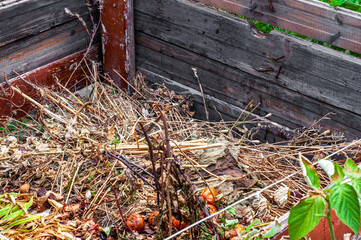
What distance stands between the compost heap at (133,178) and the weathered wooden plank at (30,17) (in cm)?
48

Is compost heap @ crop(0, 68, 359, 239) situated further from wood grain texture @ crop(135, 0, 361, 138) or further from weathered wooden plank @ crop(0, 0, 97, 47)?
weathered wooden plank @ crop(0, 0, 97, 47)

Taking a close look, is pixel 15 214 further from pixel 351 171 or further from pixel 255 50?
pixel 255 50

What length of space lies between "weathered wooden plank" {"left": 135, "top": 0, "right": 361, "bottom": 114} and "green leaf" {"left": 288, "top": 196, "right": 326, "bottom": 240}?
170 centimetres

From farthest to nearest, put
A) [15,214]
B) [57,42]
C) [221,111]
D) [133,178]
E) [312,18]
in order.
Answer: [57,42]
[221,111]
[312,18]
[133,178]
[15,214]

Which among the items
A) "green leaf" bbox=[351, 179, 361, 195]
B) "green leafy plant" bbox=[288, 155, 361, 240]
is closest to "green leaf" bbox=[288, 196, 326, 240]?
"green leafy plant" bbox=[288, 155, 361, 240]

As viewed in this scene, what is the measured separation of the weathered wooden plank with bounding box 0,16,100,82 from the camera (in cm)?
359

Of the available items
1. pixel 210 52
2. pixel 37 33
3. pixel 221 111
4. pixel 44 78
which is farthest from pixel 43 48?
pixel 221 111

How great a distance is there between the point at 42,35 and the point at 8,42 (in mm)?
331

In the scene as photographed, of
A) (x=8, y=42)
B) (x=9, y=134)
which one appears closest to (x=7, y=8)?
(x=8, y=42)

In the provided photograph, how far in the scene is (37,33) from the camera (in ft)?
12.1

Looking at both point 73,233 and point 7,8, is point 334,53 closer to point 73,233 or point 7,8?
point 73,233

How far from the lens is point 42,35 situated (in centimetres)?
376

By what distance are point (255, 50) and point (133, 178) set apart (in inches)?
54.2

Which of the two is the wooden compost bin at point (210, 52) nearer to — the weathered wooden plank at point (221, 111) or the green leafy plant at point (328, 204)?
the weathered wooden plank at point (221, 111)
